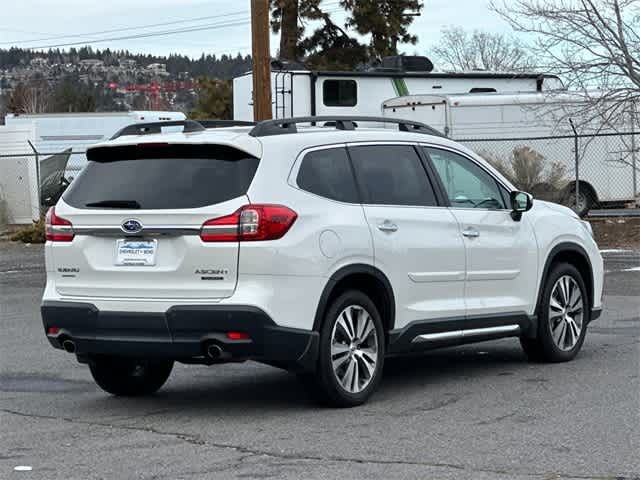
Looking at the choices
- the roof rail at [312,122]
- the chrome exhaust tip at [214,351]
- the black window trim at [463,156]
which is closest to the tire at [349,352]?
the chrome exhaust tip at [214,351]

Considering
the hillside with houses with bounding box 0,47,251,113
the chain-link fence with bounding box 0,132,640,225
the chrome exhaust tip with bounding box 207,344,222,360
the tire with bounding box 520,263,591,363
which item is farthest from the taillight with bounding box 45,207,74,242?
the hillside with houses with bounding box 0,47,251,113

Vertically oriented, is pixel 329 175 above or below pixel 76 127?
above

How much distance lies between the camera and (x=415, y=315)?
8.72 m

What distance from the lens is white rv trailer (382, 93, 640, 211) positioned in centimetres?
2694

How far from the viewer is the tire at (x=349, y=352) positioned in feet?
26.2

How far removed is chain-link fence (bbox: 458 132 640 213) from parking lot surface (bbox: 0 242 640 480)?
50.0 feet

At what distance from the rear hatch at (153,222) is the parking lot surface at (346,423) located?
2.89ft

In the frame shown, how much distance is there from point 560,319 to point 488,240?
3.65 ft

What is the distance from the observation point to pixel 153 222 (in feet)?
25.9

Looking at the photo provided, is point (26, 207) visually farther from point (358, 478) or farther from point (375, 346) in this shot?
point (358, 478)

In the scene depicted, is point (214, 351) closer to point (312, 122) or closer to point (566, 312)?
point (312, 122)

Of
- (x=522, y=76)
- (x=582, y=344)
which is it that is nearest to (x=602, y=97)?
(x=522, y=76)

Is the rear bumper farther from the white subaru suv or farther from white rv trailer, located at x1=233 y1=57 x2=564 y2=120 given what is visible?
white rv trailer, located at x1=233 y1=57 x2=564 y2=120

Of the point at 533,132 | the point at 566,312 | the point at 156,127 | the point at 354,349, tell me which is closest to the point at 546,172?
the point at 533,132
